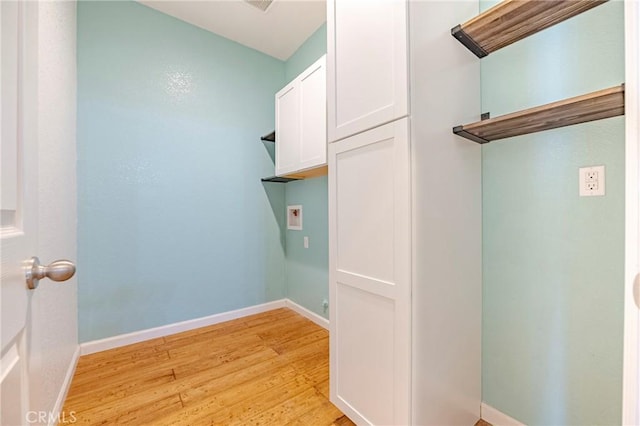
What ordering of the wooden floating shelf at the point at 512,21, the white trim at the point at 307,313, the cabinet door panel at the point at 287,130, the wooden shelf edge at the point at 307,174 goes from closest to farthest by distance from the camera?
the wooden floating shelf at the point at 512,21, the wooden shelf edge at the point at 307,174, the cabinet door panel at the point at 287,130, the white trim at the point at 307,313

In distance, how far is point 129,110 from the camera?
222 cm

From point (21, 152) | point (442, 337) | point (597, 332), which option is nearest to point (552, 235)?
point (597, 332)

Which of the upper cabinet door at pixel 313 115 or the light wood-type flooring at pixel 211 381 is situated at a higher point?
the upper cabinet door at pixel 313 115

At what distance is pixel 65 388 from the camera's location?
1588 mm

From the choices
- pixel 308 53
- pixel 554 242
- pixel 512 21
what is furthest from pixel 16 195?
pixel 308 53

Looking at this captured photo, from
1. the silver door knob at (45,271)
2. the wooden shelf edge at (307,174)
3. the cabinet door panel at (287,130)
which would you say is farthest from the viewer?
the cabinet door panel at (287,130)

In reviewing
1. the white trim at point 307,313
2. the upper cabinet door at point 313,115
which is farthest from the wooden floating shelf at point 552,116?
the white trim at point 307,313

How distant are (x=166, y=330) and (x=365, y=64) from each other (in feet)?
8.78

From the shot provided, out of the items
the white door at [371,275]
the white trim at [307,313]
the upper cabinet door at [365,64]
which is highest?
the upper cabinet door at [365,64]

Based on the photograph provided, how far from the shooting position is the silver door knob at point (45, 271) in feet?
1.86

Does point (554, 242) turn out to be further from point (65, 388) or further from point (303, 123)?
point (65, 388)

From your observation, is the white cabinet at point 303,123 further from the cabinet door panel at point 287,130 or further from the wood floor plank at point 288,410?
the wood floor plank at point 288,410

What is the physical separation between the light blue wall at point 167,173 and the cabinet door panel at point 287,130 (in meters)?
0.43

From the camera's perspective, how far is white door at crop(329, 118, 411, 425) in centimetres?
110
